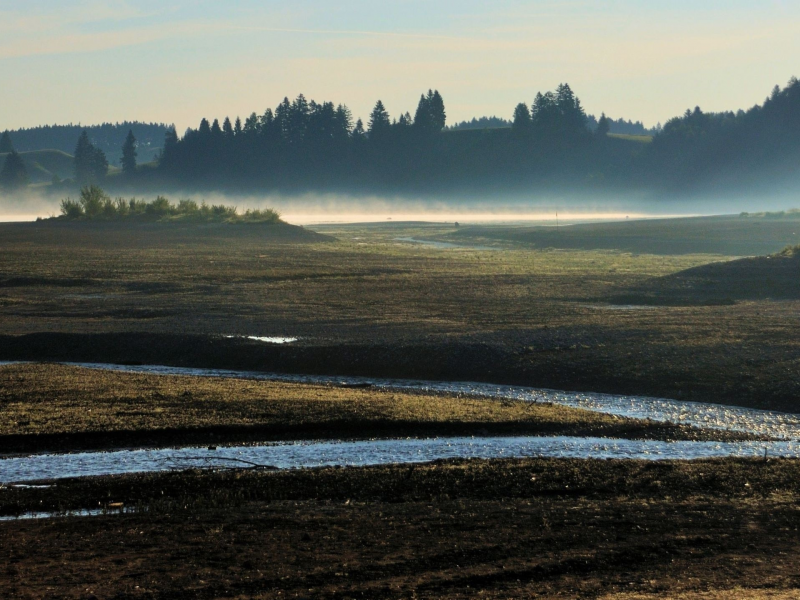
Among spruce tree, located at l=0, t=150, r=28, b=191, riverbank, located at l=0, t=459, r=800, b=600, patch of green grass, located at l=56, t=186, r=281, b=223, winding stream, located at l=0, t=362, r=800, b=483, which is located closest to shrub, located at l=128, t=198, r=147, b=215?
patch of green grass, located at l=56, t=186, r=281, b=223

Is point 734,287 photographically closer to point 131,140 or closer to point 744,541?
point 744,541

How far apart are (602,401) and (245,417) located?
701cm

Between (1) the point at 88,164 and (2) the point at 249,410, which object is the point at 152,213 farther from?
(1) the point at 88,164

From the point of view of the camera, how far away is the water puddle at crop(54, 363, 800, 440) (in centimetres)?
1734

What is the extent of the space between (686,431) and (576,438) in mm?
1948

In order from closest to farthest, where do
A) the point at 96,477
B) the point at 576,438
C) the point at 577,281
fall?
the point at 96,477
the point at 576,438
the point at 577,281

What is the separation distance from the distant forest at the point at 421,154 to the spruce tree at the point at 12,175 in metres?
15.3

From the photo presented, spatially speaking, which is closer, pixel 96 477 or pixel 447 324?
pixel 96 477

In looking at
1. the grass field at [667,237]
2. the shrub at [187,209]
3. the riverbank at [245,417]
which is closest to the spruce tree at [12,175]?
the shrub at [187,209]

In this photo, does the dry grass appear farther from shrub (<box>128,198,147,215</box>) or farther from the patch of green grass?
shrub (<box>128,198,147,215</box>)

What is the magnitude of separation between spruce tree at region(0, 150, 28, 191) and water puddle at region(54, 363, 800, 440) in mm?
174810

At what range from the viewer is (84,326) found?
27.0m

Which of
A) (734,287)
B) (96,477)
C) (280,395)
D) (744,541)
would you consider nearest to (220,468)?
(96,477)

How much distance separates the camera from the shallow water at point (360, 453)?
542 inches
